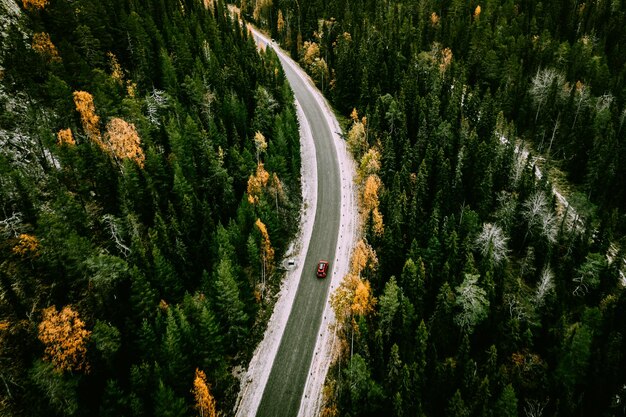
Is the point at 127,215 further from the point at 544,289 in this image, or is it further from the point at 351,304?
the point at 544,289

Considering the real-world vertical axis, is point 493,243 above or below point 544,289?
above

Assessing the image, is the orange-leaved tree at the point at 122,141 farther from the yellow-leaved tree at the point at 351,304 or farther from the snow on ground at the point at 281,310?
the yellow-leaved tree at the point at 351,304

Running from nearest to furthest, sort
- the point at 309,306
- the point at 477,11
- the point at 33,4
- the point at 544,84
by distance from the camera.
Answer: the point at 309,306 → the point at 33,4 → the point at 544,84 → the point at 477,11

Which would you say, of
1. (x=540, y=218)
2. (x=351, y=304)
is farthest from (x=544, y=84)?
(x=351, y=304)

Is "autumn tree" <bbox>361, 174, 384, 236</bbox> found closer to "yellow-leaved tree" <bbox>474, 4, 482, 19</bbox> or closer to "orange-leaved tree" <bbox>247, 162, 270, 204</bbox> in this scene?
"orange-leaved tree" <bbox>247, 162, 270, 204</bbox>

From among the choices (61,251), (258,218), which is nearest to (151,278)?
(61,251)

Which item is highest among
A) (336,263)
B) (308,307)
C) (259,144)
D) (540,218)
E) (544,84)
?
(544,84)

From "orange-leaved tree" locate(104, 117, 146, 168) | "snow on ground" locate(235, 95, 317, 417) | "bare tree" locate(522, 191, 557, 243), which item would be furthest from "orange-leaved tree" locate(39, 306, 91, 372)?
"bare tree" locate(522, 191, 557, 243)

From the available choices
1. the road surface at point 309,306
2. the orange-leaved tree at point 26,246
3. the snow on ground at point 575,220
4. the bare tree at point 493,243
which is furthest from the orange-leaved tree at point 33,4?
the snow on ground at point 575,220
